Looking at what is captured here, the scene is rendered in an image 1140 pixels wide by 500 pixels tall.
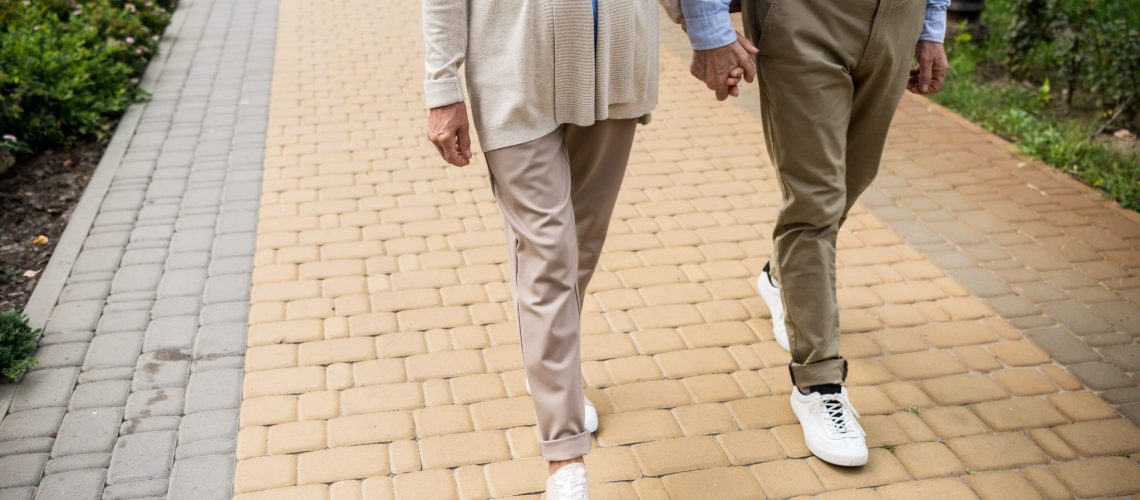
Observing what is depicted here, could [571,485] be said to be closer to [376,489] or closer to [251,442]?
[376,489]

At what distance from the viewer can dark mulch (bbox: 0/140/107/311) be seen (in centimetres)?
452

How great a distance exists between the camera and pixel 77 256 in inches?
183

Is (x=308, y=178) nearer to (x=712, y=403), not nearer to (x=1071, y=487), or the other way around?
(x=712, y=403)

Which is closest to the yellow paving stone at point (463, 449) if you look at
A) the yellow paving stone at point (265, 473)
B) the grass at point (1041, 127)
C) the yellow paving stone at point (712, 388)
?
the yellow paving stone at point (265, 473)

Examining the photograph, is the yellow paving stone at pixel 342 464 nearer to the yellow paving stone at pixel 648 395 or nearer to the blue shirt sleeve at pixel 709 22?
the yellow paving stone at pixel 648 395

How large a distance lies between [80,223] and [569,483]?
3242mm

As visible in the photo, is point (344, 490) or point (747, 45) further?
point (344, 490)

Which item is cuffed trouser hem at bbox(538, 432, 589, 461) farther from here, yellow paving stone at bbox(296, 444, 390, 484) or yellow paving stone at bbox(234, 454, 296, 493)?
yellow paving stone at bbox(234, 454, 296, 493)

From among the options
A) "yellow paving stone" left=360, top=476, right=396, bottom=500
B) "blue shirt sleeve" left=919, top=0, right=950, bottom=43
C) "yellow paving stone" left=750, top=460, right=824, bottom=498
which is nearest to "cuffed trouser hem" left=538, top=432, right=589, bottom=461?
"yellow paving stone" left=360, top=476, right=396, bottom=500

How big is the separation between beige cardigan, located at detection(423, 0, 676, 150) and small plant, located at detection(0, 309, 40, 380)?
201 cm

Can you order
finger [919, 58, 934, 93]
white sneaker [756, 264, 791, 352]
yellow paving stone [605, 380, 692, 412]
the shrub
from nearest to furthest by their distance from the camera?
finger [919, 58, 934, 93] → yellow paving stone [605, 380, 692, 412] → white sneaker [756, 264, 791, 352] → the shrub

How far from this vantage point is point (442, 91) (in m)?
2.64

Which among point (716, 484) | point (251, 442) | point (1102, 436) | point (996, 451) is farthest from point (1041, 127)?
point (251, 442)

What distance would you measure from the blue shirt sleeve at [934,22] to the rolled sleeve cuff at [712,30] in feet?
2.34
